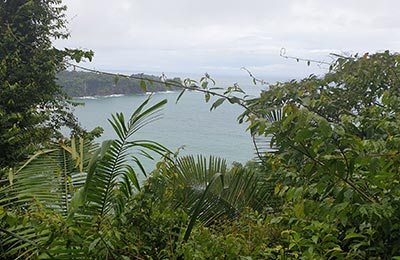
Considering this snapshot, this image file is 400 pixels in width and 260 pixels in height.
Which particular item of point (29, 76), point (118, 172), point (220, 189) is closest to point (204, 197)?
point (118, 172)

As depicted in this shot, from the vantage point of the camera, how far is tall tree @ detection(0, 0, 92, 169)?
25.1 feet

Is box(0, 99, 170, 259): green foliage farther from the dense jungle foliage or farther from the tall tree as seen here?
the tall tree

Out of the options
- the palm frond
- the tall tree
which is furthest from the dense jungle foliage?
the tall tree

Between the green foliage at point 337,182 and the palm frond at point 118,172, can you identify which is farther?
the palm frond at point 118,172

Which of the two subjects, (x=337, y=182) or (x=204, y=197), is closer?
(x=337, y=182)

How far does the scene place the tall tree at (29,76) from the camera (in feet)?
25.1

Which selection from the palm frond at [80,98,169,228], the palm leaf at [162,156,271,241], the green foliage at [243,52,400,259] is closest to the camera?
the green foliage at [243,52,400,259]

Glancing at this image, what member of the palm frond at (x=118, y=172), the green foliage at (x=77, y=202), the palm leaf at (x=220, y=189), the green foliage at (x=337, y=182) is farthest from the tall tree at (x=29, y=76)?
the green foliage at (x=337, y=182)

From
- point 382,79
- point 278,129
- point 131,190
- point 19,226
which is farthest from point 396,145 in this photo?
point 382,79

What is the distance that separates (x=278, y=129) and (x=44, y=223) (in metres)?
0.74

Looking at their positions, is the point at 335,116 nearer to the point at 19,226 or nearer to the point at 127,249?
the point at 127,249

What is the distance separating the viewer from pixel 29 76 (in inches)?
329

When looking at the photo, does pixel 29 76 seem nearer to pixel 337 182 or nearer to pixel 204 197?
pixel 204 197

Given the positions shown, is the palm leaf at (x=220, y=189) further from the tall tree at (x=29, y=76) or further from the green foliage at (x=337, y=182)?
the tall tree at (x=29, y=76)
